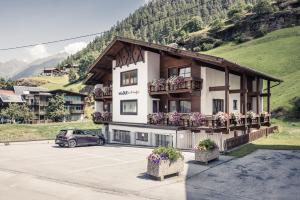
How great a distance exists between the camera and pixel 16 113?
78.5 meters

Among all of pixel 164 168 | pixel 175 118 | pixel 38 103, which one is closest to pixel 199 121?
pixel 175 118

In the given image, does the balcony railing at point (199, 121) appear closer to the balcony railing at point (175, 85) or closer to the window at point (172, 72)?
the balcony railing at point (175, 85)

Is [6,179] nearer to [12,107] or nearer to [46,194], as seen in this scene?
[46,194]

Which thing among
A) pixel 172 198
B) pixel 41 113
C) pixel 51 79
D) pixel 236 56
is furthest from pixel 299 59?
pixel 51 79

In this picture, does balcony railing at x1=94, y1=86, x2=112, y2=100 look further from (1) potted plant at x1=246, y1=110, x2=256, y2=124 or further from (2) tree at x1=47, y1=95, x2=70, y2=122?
(2) tree at x1=47, y1=95, x2=70, y2=122

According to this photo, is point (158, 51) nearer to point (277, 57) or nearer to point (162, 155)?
point (162, 155)

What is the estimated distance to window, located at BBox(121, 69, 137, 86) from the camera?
32.5 meters

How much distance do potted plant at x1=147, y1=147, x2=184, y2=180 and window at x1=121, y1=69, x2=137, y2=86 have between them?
1667 cm

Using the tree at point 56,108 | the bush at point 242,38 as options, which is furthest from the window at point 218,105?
the bush at point 242,38

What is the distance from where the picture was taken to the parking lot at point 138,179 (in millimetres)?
13711

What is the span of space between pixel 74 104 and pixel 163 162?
269ft

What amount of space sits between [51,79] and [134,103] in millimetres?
153497

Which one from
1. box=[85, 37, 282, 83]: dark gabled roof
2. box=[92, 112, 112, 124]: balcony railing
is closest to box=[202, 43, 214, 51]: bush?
box=[85, 37, 282, 83]: dark gabled roof

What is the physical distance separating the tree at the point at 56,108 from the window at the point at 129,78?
53896mm
